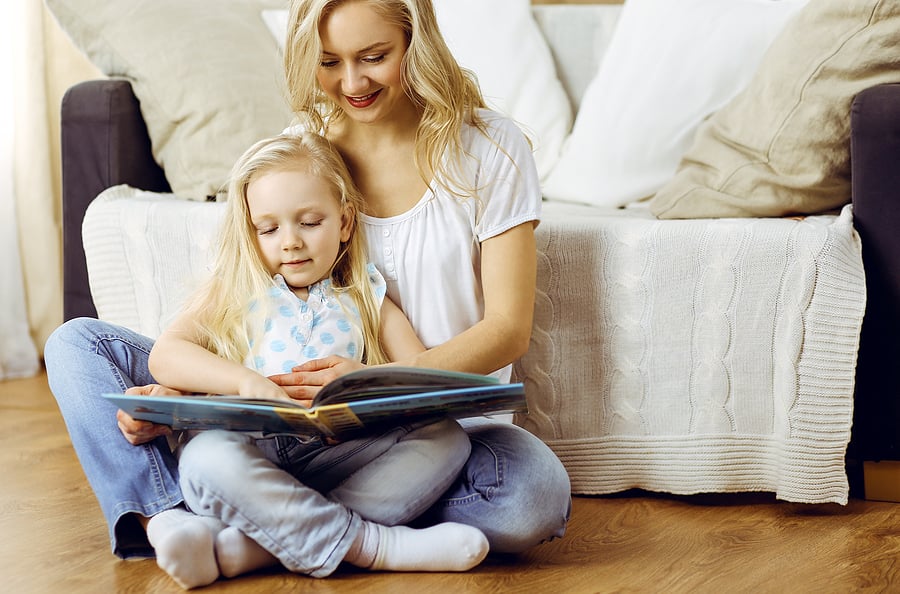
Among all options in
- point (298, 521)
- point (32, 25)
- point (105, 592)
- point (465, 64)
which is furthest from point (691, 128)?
point (32, 25)

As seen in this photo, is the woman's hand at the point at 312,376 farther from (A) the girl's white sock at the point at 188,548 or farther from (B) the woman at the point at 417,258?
(A) the girl's white sock at the point at 188,548

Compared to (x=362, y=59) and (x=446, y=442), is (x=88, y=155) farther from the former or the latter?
(x=446, y=442)

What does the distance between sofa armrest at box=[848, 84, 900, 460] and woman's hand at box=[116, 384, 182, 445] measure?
936 mm

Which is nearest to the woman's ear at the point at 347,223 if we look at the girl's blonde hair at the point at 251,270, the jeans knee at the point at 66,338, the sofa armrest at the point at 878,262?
the girl's blonde hair at the point at 251,270

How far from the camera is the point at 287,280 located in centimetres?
134

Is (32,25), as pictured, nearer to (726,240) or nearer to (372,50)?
(372,50)

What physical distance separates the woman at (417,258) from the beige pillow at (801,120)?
392 mm

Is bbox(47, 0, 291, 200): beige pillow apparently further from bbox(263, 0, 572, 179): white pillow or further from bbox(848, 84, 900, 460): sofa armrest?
bbox(848, 84, 900, 460): sofa armrest

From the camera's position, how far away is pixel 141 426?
4.10 feet

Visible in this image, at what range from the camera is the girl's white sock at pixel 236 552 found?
118 cm

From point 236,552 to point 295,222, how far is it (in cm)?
40

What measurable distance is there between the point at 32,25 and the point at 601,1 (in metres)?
1.36

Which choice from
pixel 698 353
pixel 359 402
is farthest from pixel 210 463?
pixel 698 353

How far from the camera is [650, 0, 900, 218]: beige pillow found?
1.51 metres
